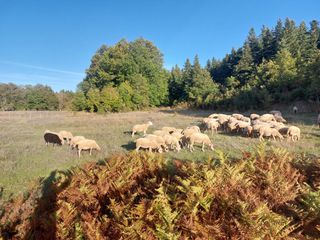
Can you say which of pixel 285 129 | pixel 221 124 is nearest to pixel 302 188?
pixel 285 129

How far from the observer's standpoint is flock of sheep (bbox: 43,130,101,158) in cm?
1366

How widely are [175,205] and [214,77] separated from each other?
80.3m

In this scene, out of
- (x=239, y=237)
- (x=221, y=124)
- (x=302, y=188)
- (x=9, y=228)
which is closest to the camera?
(x=239, y=237)

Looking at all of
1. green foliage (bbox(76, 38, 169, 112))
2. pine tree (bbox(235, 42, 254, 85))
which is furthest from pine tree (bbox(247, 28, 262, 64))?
green foliage (bbox(76, 38, 169, 112))

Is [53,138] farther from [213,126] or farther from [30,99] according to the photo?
[30,99]

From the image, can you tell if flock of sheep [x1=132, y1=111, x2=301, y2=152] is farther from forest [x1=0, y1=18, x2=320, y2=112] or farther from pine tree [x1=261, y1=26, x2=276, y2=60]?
pine tree [x1=261, y1=26, x2=276, y2=60]

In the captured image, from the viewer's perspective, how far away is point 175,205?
5.83m

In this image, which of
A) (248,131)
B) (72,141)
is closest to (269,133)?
(248,131)

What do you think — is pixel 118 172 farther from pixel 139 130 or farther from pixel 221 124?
pixel 221 124

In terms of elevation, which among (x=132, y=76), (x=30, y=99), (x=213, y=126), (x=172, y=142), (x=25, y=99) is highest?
(x=132, y=76)

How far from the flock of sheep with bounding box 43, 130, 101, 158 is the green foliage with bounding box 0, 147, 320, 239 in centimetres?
508

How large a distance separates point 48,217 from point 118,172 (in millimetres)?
2299

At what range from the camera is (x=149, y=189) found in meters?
7.05

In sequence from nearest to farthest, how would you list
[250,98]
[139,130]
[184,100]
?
[139,130] < [250,98] < [184,100]
